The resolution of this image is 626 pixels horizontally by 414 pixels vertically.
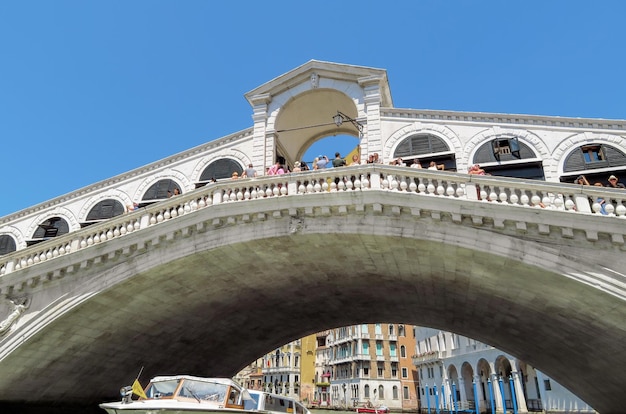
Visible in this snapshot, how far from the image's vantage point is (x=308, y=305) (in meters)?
22.8

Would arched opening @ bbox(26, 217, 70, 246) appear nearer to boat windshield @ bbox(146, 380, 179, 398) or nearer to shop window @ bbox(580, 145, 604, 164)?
boat windshield @ bbox(146, 380, 179, 398)

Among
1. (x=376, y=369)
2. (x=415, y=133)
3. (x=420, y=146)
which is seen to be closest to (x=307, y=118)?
(x=415, y=133)

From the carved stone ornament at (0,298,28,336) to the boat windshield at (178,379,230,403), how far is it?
735 centimetres

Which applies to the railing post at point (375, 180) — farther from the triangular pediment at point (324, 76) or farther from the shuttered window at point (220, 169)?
the shuttered window at point (220, 169)

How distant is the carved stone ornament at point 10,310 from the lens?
16234 mm

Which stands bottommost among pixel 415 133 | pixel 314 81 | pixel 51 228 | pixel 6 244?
pixel 6 244

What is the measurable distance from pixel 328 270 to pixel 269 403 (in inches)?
202

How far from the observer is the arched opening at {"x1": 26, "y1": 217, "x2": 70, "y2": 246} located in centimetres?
2281

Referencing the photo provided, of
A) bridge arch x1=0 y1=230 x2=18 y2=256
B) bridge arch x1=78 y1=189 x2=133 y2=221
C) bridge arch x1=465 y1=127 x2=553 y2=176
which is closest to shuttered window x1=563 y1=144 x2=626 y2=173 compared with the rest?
bridge arch x1=465 y1=127 x2=553 y2=176

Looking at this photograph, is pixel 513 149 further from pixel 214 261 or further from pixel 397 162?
pixel 214 261

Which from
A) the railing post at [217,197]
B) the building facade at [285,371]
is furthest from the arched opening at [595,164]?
the building facade at [285,371]

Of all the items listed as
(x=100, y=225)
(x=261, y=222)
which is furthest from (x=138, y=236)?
(x=261, y=222)

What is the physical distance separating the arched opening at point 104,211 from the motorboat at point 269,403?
11803 millimetres

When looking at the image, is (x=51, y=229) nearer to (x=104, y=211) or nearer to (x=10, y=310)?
(x=104, y=211)
